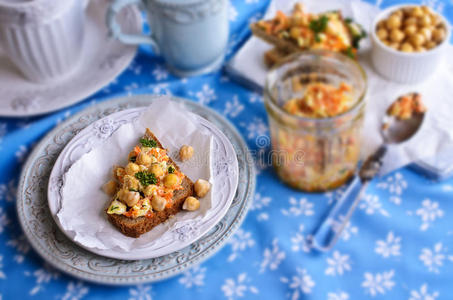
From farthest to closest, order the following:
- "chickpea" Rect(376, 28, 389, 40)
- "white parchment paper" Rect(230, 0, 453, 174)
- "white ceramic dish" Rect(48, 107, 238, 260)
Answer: "chickpea" Rect(376, 28, 389, 40)
"white parchment paper" Rect(230, 0, 453, 174)
"white ceramic dish" Rect(48, 107, 238, 260)

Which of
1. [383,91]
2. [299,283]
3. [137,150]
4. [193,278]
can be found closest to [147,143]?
[137,150]

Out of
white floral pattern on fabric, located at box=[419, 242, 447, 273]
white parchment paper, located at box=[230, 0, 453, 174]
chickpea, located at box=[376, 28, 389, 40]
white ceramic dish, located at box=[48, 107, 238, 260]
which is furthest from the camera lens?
chickpea, located at box=[376, 28, 389, 40]

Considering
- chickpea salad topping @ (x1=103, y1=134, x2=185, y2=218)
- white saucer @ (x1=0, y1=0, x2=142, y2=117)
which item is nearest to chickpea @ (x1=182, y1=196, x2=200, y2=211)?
chickpea salad topping @ (x1=103, y1=134, x2=185, y2=218)

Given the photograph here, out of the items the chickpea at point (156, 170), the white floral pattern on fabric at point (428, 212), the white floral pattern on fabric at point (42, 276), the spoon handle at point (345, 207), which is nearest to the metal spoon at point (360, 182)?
the spoon handle at point (345, 207)

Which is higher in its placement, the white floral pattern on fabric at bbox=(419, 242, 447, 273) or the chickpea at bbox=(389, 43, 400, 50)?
the chickpea at bbox=(389, 43, 400, 50)

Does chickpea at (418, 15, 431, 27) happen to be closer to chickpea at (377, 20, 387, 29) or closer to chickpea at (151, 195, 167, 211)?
chickpea at (377, 20, 387, 29)

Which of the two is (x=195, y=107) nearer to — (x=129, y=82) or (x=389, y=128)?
(x=129, y=82)
